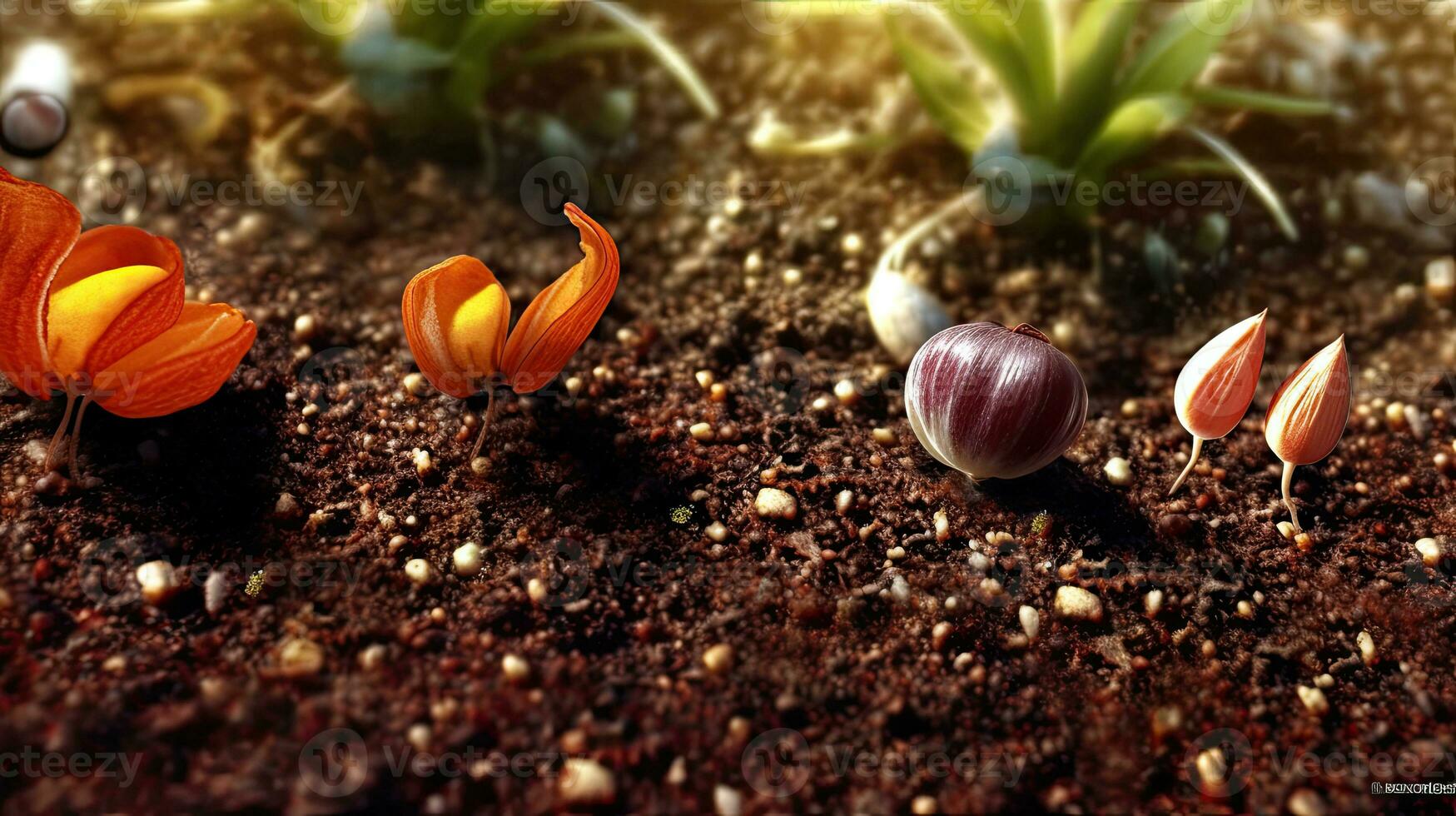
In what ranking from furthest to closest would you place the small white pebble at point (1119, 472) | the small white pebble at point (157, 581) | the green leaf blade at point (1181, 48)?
the green leaf blade at point (1181, 48) → the small white pebble at point (1119, 472) → the small white pebble at point (157, 581)

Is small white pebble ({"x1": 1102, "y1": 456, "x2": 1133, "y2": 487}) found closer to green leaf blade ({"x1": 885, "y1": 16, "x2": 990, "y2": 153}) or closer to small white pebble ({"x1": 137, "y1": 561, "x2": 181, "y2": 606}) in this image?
green leaf blade ({"x1": 885, "y1": 16, "x2": 990, "y2": 153})

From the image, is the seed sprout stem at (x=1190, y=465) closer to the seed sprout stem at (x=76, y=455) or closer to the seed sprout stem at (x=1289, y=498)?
the seed sprout stem at (x=1289, y=498)

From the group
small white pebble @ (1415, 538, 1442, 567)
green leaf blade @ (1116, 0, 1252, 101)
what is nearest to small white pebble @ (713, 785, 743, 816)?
small white pebble @ (1415, 538, 1442, 567)

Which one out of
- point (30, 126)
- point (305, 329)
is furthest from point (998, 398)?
point (30, 126)

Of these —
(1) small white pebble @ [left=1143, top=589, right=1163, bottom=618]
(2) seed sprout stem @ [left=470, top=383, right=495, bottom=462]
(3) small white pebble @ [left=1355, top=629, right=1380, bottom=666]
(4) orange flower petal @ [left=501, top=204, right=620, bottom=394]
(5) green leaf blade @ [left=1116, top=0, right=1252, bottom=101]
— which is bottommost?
(3) small white pebble @ [left=1355, top=629, right=1380, bottom=666]

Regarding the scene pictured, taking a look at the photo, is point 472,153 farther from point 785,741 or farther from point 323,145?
point 785,741

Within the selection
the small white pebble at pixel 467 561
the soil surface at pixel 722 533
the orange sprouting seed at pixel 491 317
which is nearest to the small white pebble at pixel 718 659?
the soil surface at pixel 722 533
